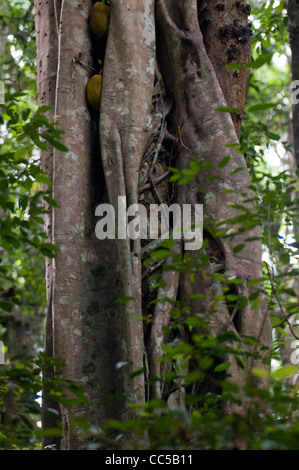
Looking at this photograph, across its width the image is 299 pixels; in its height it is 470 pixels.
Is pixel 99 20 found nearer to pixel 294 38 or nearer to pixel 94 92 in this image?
pixel 94 92

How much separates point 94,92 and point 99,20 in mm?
474

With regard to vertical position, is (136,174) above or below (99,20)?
below

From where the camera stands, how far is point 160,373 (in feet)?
9.18

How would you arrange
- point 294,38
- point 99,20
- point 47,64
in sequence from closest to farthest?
1. point 99,20
2. point 47,64
3. point 294,38

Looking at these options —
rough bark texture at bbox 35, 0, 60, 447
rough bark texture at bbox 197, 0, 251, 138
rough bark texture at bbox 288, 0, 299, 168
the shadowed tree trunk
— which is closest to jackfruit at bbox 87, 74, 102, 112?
the shadowed tree trunk

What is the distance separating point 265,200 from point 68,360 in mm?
1227

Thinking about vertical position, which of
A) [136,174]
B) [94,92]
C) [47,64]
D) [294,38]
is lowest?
[136,174]

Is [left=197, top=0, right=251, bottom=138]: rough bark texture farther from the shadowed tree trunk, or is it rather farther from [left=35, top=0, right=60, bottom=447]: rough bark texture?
[left=35, top=0, right=60, bottom=447]: rough bark texture

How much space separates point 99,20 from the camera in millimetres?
3508

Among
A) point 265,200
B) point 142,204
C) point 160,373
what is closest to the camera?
point 265,200

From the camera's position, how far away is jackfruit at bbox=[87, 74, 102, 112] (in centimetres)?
333

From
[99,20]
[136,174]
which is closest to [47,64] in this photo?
[99,20]
